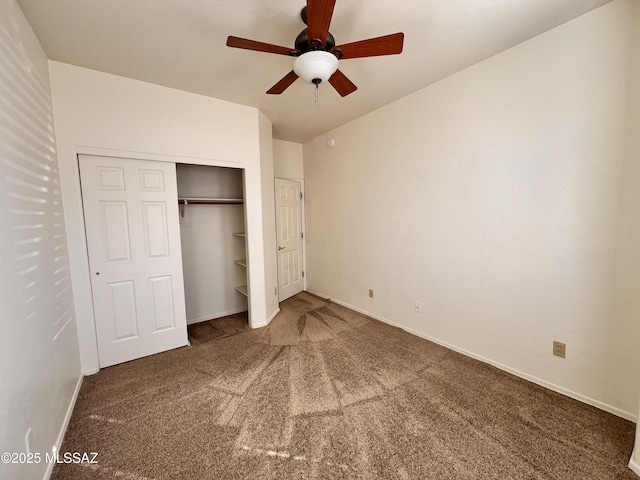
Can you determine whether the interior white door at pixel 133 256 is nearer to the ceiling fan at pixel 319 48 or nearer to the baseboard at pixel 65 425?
the baseboard at pixel 65 425

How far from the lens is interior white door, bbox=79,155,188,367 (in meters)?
2.24

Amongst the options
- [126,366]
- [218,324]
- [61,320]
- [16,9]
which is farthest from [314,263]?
[16,9]

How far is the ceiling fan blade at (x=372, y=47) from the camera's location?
1.38 m

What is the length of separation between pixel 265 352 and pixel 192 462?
3.81ft

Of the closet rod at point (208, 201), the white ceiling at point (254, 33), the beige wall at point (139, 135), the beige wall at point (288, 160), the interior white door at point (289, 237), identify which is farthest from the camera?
the beige wall at point (288, 160)

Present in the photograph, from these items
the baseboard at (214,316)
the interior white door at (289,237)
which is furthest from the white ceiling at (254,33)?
the baseboard at (214,316)

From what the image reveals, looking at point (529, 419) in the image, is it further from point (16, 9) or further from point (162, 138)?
point (16, 9)

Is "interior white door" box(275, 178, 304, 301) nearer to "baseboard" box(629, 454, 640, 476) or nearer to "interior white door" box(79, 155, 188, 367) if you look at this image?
"interior white door" box(79, 155, 188, 367)

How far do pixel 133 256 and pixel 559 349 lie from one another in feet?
12.2

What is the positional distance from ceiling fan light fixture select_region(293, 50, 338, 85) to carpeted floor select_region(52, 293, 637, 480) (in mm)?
2245

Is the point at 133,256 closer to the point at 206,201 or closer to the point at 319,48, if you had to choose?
the point at 206,201

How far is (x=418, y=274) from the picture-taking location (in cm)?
279

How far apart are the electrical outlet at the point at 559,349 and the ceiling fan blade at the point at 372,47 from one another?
7.71 feet

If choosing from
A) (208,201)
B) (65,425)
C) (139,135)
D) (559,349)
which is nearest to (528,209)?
(559,349)
